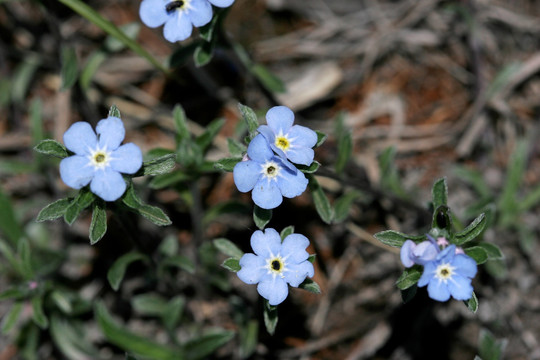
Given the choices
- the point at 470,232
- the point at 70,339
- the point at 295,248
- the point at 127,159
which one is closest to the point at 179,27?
the point at 127,159

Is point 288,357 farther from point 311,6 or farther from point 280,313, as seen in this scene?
point 311,6

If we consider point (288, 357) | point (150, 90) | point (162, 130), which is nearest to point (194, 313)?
point (288, 357)

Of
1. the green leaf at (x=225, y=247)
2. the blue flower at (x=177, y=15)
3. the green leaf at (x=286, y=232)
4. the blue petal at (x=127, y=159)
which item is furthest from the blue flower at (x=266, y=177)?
the blue flower at (x=177, y=15)

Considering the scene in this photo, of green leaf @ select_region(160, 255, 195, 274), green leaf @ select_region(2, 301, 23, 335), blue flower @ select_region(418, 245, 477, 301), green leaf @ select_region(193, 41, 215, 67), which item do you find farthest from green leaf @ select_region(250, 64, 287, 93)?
green leaf @ select_region(2, 301, 23, 335)

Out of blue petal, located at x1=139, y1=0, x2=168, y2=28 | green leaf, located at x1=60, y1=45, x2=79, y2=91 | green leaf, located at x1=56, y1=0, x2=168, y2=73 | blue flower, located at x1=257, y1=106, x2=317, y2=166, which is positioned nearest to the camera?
blue flower, located at x1=257, y1=106, x2=317, y2=166

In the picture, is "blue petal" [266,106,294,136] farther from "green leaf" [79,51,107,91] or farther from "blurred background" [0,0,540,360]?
"green leaf" [79,51,107,91]

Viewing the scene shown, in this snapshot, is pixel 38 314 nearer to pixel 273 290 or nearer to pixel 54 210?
pixel 54 210
